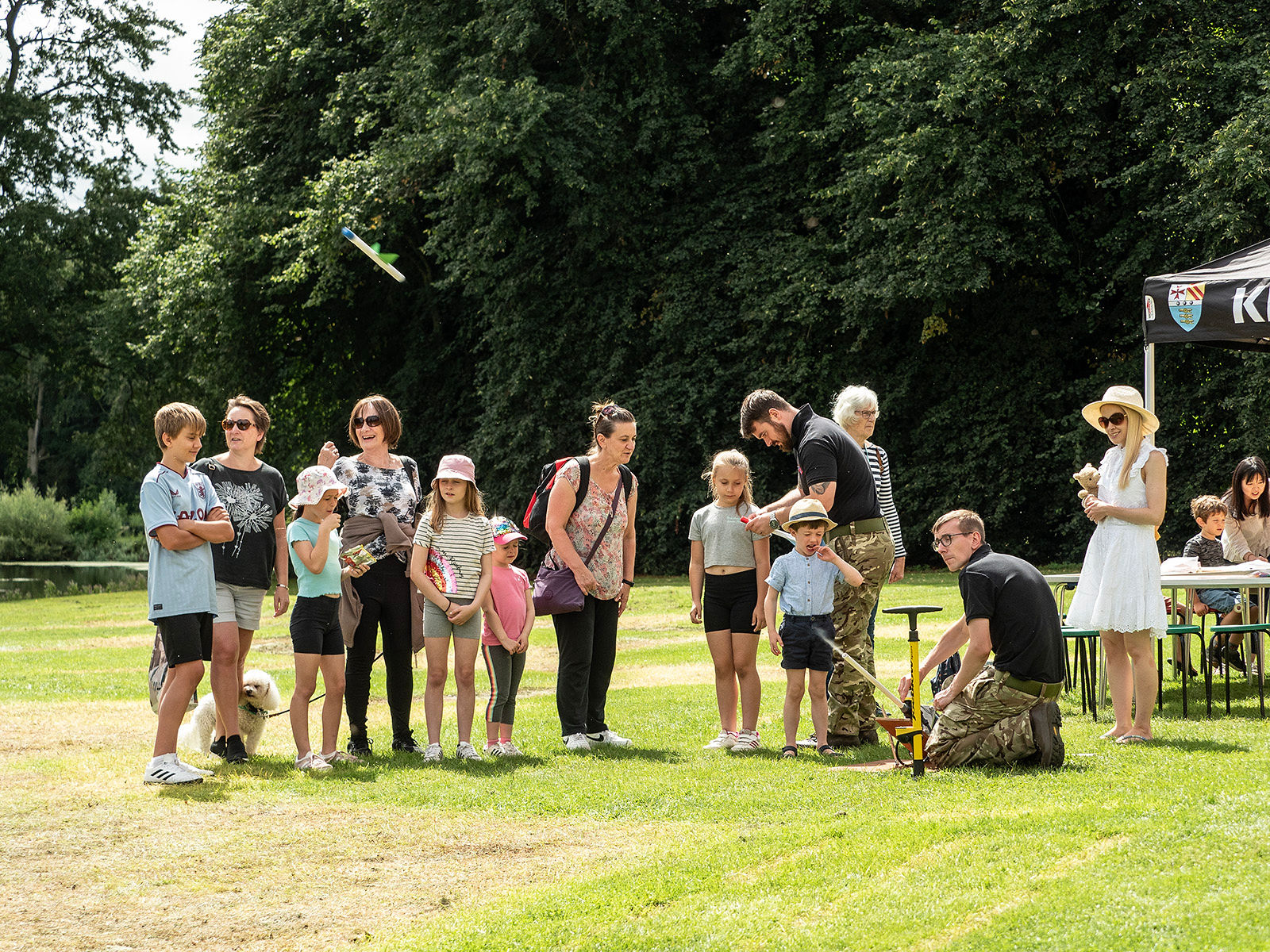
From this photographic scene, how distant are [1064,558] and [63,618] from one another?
55.7 ft

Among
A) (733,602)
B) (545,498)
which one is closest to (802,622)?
(733,602)

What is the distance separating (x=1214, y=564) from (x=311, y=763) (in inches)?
264

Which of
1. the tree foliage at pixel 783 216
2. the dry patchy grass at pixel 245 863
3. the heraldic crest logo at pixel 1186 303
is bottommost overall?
the dry patchy grass at pixel 245 863

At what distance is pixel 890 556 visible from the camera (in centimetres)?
716

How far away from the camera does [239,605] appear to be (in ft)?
24.5

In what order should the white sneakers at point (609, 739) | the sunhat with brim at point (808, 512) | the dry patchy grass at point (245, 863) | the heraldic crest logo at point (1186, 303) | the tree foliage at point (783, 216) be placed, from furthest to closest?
1. the tree foliage at point (783, 216)
2. the heraldic crest logo at point (1186, 303)
3. the white sneakers at point (609, 739)
4. the sunhat with brim at point (808, 512)
5. the dry patchy grass at point (245, 863)

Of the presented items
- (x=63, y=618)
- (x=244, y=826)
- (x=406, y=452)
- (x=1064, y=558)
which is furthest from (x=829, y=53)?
(x=244, y=826)

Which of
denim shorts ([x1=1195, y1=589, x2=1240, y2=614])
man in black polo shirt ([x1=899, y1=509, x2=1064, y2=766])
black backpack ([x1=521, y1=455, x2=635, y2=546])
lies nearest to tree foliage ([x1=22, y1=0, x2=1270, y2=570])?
denim shorts ([x1=1195, y1=589, x2=1240, y2=614])

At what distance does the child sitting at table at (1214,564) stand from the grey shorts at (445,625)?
5473mm

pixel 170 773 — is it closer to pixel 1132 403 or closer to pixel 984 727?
pixel 984 727

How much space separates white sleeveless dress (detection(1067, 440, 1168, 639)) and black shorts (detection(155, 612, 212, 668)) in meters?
4.88

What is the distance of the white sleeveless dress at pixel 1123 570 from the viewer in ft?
22.7

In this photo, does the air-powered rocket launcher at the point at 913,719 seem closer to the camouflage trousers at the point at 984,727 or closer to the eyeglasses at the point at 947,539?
the camouflage trousers at the point at 984,727

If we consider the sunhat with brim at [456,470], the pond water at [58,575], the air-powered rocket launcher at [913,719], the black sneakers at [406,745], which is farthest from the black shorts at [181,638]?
the pond water at [58,575]
